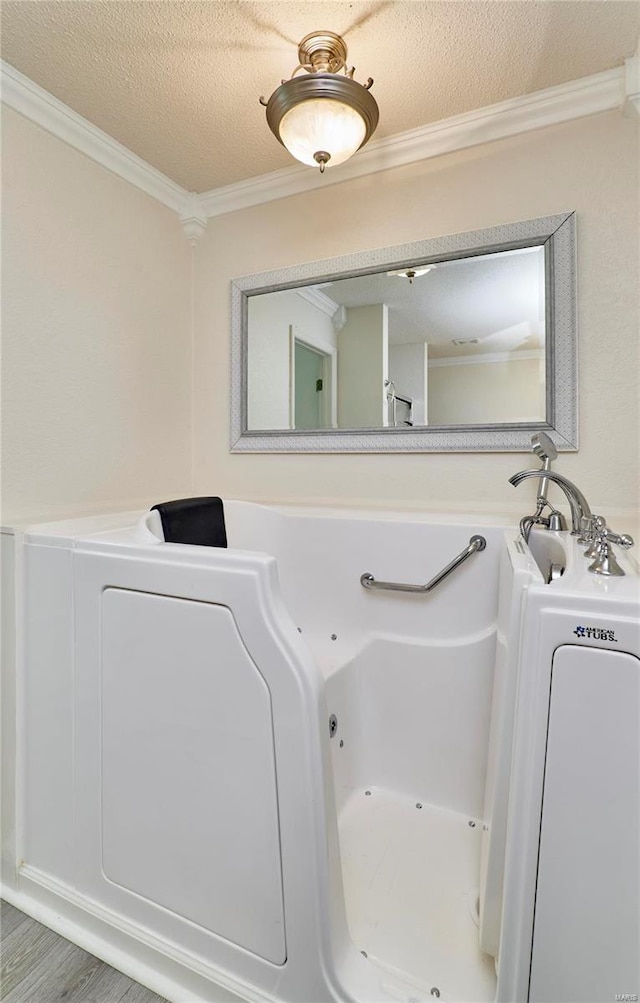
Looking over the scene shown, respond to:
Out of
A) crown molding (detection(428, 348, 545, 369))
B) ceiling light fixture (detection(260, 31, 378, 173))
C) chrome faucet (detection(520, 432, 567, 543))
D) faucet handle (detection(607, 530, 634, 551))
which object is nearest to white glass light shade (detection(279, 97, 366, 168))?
ceiling light fixture (detection(260, 31, 378, 173))

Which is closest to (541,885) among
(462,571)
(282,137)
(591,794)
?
Answer: (591,794)

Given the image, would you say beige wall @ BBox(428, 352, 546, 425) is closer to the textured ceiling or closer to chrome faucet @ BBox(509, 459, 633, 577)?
chrome faucet @ BBox(509, 459, 633, 577)

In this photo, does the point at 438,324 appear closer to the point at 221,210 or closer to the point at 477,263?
the point at 477,263

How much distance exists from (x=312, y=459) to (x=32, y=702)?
1225 millimetres

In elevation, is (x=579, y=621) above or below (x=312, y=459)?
below

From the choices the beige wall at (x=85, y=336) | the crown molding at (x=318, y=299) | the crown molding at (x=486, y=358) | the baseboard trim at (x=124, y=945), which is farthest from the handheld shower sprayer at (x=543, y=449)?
the beige wall at (x=85, y=336)

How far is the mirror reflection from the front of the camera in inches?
65.4

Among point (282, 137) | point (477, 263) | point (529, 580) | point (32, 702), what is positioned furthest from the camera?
point (477, 263)

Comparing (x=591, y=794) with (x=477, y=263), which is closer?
(x=591, y=794)

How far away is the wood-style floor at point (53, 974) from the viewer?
1.01 m

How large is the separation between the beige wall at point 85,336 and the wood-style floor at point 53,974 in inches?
40.4

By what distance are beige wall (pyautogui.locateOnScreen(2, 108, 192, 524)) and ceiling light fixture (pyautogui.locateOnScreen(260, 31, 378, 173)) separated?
734 millimetres

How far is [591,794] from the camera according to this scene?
698 mm

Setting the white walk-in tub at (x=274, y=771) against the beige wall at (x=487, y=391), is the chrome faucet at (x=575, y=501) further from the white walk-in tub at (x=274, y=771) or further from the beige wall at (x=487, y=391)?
the beige wall at (x=487, y=391)
